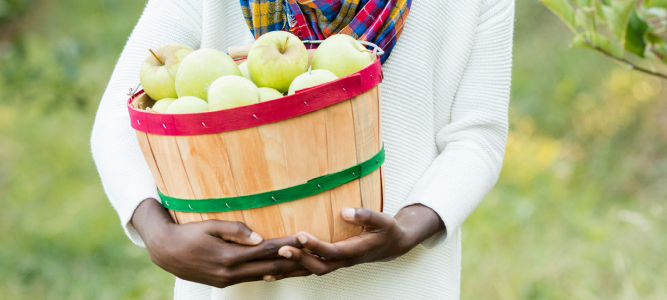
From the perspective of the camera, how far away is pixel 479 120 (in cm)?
122

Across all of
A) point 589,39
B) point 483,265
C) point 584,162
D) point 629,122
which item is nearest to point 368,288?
point 589,39

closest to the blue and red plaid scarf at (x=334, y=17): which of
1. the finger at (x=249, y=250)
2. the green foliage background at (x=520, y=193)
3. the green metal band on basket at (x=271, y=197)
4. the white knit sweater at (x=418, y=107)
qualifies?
the white knit sweater at (x=418, y=107)

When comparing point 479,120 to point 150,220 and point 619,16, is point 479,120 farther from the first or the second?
point 150,220

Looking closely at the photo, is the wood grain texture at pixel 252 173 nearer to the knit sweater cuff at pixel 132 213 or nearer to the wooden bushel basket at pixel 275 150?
the wooden bushel basket at pixel 275 150

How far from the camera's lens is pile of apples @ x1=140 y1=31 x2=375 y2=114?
0.88 metres

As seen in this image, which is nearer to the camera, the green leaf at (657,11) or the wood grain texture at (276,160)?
the green leaf at (657,11)

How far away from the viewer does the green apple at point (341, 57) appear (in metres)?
0.95

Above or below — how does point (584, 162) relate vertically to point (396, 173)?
below

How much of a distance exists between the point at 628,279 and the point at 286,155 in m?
2.58

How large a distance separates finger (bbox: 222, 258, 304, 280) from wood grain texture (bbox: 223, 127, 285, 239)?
0.16 feet

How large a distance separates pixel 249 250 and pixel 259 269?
42 mm

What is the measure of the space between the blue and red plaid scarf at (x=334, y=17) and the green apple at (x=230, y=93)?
0.97 feet

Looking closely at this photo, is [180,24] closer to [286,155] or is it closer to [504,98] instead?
[286,155]

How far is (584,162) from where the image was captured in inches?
156
